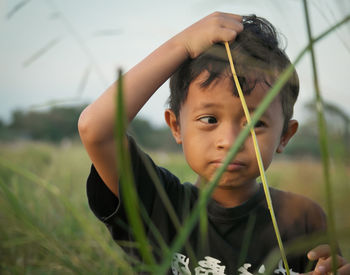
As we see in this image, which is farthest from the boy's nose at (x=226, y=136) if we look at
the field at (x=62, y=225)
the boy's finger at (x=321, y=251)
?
the boy's finger at (x=321, y=251)

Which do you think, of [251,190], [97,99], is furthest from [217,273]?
[97,99]

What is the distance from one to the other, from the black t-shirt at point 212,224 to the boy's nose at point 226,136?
0.62 feet

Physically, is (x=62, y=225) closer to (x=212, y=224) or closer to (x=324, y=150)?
(x=212, y=224)

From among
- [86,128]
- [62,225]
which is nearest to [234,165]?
[86,128]

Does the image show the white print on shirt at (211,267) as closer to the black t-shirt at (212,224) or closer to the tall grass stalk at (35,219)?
the black t-shirt at (212,224)

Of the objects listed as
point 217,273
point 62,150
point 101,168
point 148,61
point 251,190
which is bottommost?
point 62,150

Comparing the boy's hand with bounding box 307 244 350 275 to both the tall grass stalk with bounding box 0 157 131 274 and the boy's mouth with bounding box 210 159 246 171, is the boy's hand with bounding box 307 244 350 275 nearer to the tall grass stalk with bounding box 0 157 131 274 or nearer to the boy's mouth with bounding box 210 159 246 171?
the boy's mouth with bounding box 210 159 246 171

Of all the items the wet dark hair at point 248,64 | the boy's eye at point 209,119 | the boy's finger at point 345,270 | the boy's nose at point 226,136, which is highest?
the wet dark hair at point 248,64

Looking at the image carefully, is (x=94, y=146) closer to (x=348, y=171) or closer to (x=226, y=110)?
(x=226, y=110)

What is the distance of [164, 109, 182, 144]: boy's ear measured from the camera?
1.06 metres

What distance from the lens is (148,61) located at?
0.78 m

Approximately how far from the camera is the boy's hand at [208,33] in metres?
0.76

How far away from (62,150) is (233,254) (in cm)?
392

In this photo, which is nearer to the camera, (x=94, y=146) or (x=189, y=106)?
(x=94, y=146)
